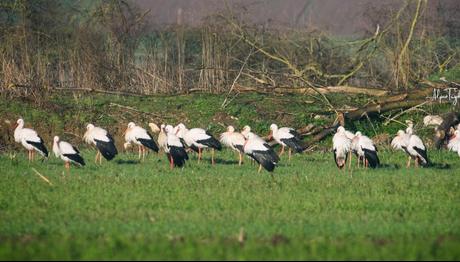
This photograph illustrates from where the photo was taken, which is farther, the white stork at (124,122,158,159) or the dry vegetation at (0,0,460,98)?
the dry vegetation at (0,0,460,98)

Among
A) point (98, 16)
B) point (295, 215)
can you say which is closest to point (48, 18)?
point (98, 16)

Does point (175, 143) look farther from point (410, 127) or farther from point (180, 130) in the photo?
point (410, 127)

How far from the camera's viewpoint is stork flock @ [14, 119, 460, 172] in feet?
54.9

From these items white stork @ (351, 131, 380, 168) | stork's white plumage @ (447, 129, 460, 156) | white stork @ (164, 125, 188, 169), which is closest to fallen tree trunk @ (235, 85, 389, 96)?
stork's white plumage @ (447, 129, 460, 156)

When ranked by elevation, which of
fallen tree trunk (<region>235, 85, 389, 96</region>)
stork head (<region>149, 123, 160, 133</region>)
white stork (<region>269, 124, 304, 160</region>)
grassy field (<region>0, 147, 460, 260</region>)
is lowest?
grassy field (<region>0, 147, 460, 260</region>)

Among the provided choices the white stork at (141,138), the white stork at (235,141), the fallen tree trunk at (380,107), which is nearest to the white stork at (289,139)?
the white stork at (235,141)

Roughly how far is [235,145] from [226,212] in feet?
22.5

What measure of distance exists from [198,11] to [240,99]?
5535 millimetres

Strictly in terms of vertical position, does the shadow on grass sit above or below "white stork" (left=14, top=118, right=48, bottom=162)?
below

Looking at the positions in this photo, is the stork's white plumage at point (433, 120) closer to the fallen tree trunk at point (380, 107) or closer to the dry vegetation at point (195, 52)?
the fallen tree trunk at point (380, 107)

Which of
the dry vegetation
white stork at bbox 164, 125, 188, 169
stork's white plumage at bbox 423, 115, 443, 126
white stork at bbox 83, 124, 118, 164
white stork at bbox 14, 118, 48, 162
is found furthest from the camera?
the dry vegetation

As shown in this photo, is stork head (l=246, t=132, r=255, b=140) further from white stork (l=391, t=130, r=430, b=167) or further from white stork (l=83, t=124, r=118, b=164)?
white stork (l=391, t=130, r=430, b=167)

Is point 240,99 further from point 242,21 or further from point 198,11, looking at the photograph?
point 198,11

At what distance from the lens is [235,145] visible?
18.7 m
